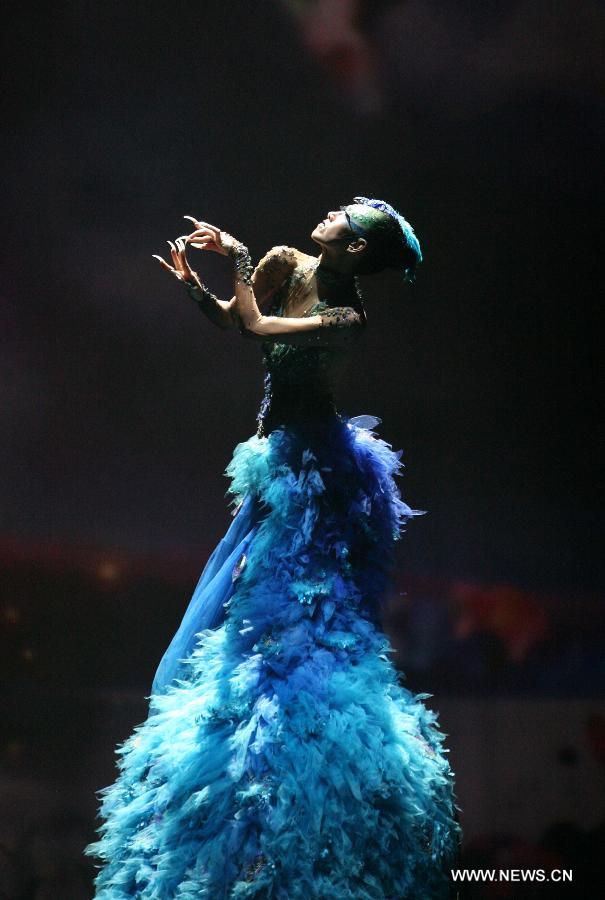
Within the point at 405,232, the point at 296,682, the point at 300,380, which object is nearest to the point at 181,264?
the point at 300,380

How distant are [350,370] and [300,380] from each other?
2.69ft

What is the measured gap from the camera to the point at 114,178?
2.66 m

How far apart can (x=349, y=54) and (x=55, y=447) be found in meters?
1.43

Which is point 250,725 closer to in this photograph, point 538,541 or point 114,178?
point 538,541

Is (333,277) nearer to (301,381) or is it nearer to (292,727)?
(301,381)

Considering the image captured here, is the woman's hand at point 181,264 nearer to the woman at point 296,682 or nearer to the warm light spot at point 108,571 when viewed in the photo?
the woman at point 296,682

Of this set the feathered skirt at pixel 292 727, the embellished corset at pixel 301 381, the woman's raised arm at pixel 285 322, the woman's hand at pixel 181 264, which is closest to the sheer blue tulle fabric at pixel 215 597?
A: the feathered skirt at pixel 292 727

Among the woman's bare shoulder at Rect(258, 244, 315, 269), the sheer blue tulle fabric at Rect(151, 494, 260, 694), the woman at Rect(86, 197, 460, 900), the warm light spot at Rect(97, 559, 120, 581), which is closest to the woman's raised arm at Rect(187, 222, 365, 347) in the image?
the woman at Rect(86, 197, 460, 900)

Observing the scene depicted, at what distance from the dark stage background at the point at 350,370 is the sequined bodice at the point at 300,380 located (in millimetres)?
695

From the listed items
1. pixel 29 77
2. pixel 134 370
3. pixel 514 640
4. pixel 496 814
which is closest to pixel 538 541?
pixel 514 640

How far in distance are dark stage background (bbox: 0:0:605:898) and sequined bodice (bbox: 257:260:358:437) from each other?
0.69 meters

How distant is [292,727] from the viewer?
171 centimetres

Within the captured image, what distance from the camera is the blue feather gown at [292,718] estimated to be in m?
1.63

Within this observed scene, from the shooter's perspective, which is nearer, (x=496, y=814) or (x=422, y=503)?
(x=496, y=814)
